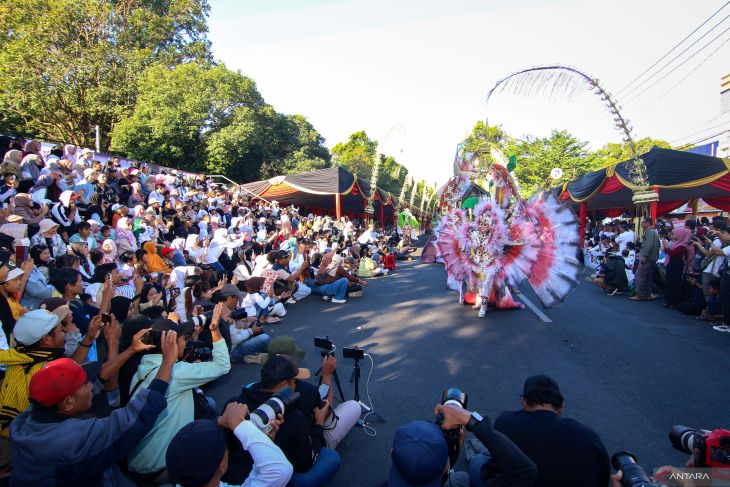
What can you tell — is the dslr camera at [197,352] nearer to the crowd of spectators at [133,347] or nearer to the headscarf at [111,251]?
the crowd of spectators at [133,347]

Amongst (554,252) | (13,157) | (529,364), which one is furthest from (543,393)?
(13,157)

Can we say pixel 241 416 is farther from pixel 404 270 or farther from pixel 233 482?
pixel 404 270

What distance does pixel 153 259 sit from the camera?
7.93 meters

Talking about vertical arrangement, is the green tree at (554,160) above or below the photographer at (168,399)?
above

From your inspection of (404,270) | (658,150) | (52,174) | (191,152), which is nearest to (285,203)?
(191,152)

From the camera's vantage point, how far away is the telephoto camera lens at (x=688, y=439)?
6.24 ft

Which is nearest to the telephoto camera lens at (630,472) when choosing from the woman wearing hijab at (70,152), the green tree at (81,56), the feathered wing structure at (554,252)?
the feathered wing structure at (554,252)

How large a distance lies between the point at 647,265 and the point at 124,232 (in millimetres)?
11540

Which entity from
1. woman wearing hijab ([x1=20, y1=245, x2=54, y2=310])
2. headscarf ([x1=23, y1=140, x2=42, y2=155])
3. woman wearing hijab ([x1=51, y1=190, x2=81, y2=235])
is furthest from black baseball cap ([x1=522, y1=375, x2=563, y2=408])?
headscarf ([x1=23, y1=140, x2=42, y2=155])

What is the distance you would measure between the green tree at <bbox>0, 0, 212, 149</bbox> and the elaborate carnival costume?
22.7 m

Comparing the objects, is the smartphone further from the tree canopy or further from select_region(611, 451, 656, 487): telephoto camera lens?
the tree canopy

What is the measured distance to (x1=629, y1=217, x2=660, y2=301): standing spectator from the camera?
9.55 meters

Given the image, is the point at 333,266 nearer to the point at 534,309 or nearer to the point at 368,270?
the point at 368,270

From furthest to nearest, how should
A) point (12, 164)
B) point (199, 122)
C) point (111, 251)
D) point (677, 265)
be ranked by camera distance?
point (199, 122), point (677, 265), point (12, 164), point (111, 251)
